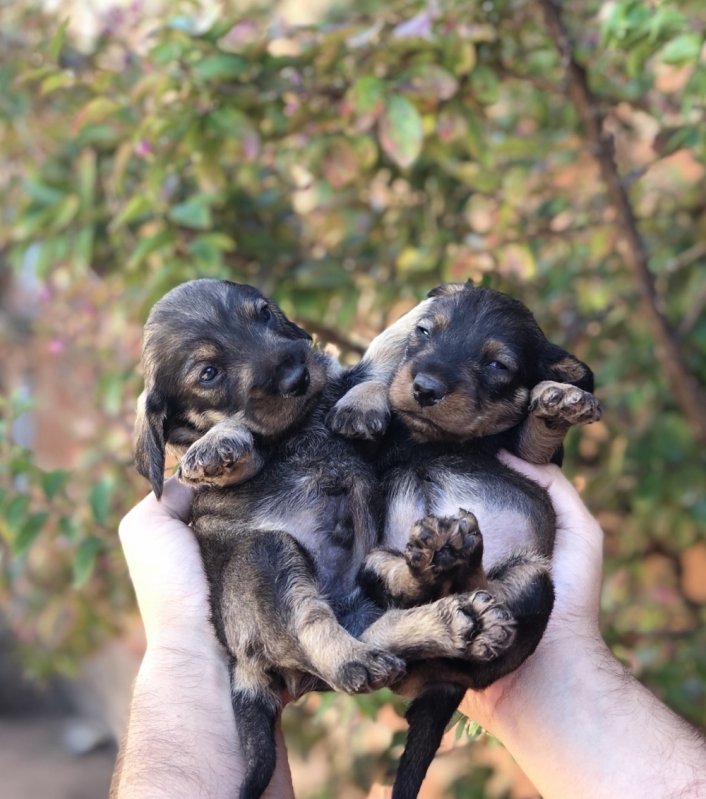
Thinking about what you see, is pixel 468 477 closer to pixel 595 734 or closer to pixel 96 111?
pixel 595 734

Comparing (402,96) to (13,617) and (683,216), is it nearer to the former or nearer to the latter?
(683,216)

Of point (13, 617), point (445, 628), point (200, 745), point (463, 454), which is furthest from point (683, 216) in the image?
point (13, 617)

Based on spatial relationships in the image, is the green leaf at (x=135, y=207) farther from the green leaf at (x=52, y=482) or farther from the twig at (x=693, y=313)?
the twig at (x=693, y=313)

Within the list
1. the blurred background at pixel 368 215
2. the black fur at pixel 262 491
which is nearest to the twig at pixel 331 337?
the blurred background at pixel 368 215

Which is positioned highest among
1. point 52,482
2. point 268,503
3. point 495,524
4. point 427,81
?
point 427,81

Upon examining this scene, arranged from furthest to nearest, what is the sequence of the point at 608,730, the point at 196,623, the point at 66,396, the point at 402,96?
1. the point at 66,396
2. the point at 402,96
3. the point at 196,623
4. the point at 608,730

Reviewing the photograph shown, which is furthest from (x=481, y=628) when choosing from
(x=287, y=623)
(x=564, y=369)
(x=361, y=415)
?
(x=564, y=369)
